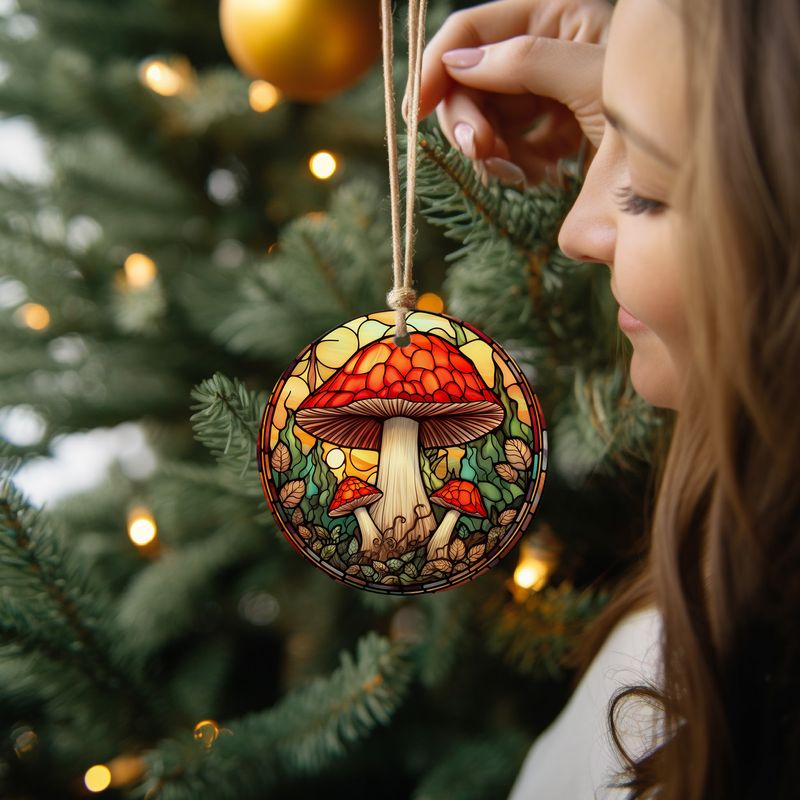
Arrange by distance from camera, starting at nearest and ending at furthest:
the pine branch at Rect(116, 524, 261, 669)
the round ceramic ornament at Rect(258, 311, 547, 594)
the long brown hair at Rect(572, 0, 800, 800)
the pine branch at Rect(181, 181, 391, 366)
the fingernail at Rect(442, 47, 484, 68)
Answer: the long brown hair at Rect(572, 0, 800, 800) < the round ceramic ornament at Rect(258, 311, 547, 594) < the fingernail at Rect(442, 47, 484, 68) < the pine branch at Rect(181, 181, 391, 366) < the pine branch at Rect(116, 524, 261, 669)

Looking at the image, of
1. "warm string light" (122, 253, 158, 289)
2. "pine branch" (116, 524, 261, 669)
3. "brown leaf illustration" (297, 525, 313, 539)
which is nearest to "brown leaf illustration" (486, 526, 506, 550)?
"brown leaf illustration" (297, 525, 313, 539)

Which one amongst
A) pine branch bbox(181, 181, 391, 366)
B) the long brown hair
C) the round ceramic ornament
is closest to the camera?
the long brown hair

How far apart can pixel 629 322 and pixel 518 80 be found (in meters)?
0.21

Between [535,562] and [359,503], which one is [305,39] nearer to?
[359,503]

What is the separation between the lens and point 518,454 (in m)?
0.45

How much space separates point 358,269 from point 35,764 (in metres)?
0.63

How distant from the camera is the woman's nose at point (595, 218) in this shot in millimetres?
439

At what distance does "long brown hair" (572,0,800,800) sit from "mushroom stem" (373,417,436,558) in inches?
5.9

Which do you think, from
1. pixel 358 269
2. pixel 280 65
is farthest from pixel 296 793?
pixel 280 65

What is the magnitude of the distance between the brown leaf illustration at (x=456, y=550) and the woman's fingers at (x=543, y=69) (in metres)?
0.34

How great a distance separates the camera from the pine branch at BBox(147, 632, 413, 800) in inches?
21.8

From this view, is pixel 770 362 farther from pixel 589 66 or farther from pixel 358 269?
pixel 358 269

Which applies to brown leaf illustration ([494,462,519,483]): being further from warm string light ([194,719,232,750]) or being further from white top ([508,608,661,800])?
warm string light ([194,719,232,750])

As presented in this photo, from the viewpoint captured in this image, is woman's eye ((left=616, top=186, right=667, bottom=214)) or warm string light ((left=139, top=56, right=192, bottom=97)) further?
warm string light ((left=139, top=56, right=192, bottom=97))
